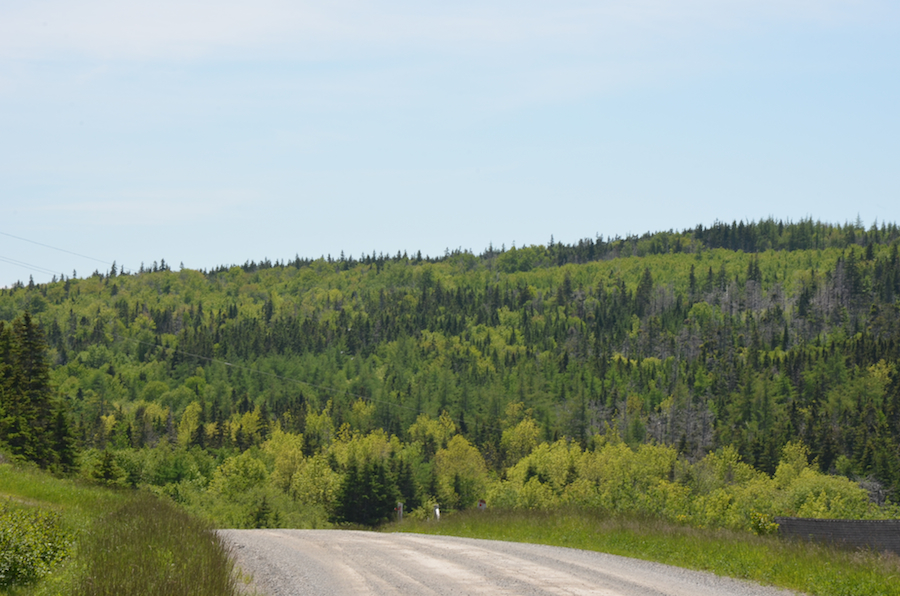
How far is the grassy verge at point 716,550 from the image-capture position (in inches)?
610

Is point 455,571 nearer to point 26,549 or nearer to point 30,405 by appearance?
point 26,549

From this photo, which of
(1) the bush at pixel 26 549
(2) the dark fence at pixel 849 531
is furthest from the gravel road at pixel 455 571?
(2) the dark fence at pixel 849 531

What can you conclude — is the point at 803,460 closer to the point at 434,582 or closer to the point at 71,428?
the point at 71,428

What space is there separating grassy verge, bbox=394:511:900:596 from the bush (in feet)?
40.2

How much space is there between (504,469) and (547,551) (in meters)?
139

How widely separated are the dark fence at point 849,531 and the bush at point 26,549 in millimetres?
15838

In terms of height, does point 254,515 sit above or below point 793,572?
below

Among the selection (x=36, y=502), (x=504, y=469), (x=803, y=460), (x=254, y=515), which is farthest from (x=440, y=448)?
(x=36, y=502)

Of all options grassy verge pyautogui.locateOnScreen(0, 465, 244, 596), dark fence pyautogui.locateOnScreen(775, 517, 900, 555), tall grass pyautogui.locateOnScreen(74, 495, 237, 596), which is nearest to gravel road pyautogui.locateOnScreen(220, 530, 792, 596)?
tall grass pyautogui.locateOnScreen(74, 495, 237, 596)

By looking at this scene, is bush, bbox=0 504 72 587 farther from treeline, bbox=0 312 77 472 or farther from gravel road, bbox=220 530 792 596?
treeline, bbox=0 312 77 472

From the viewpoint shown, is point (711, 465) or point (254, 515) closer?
point (254, 515)

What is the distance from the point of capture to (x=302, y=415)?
190375 millimetres

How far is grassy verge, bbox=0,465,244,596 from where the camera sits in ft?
42.1

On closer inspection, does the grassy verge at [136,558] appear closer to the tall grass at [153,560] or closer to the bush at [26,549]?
the tall grass at [153,560]
